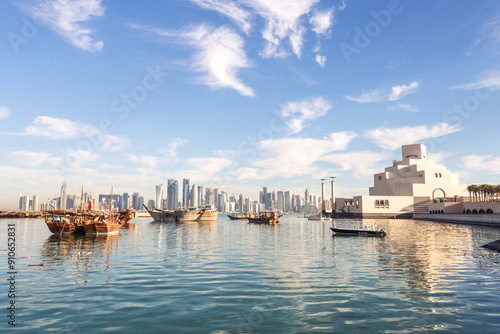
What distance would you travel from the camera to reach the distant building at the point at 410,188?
141375mm

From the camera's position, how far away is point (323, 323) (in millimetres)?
10398

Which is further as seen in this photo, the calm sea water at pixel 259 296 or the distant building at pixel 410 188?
the distant building at pixel 410 188

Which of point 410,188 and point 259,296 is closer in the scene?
point 259,296

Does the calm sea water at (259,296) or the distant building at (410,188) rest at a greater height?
the distant building at (410,188)

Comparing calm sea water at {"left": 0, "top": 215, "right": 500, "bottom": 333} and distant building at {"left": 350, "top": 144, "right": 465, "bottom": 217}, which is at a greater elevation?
distant building at {"left": 350, "top": 144, "right": 465, "bottom": 217}

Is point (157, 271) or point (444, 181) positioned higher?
point (444, 181)

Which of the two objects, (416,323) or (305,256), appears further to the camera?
(305,256)

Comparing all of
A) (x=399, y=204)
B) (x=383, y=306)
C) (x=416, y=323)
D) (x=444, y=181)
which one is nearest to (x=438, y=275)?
(x=383, y=306)

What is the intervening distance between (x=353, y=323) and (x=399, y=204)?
482 feet

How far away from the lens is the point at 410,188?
5699 inches

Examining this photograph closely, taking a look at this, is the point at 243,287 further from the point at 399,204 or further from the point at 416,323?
the point at 399,204

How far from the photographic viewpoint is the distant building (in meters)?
141

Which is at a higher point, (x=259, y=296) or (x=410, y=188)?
(x=410, y=188)

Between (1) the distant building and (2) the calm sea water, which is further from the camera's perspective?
(1) the distant building
